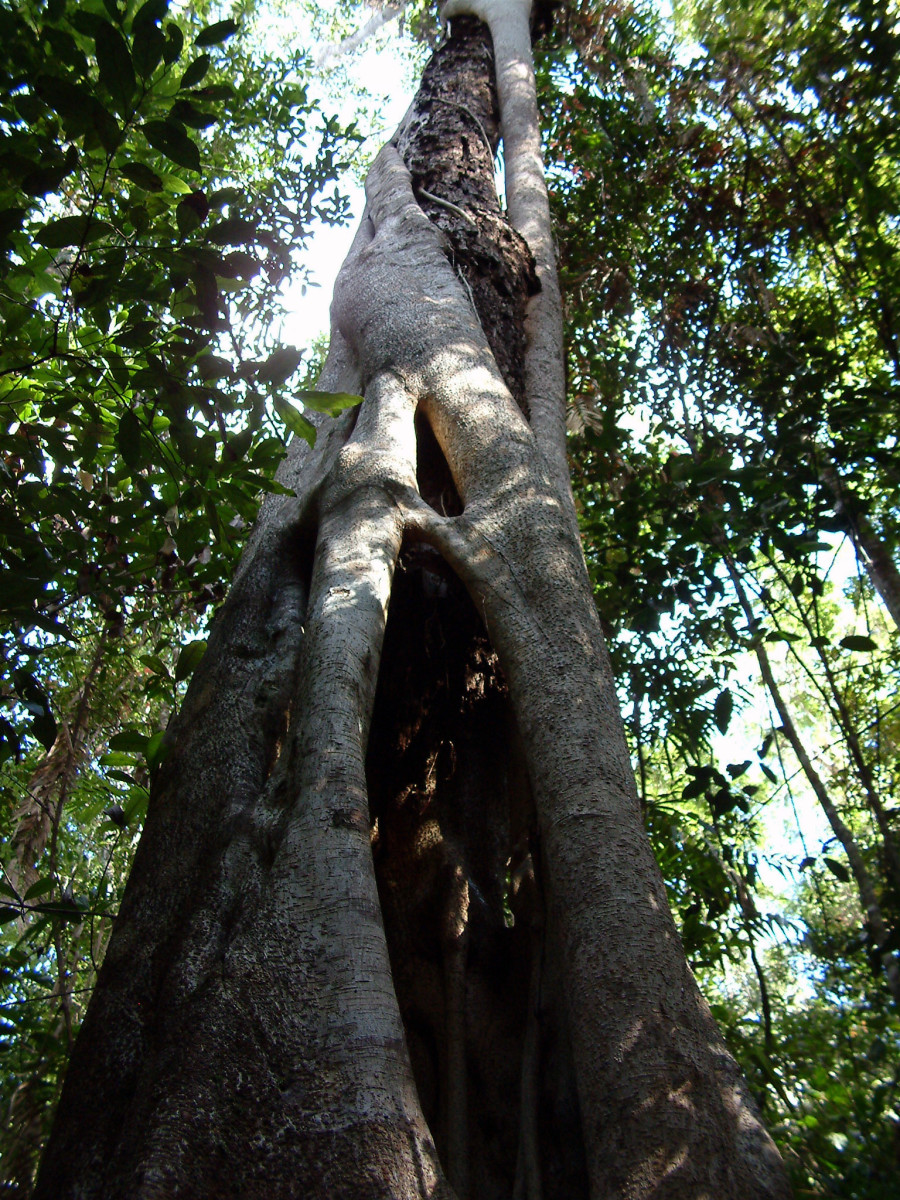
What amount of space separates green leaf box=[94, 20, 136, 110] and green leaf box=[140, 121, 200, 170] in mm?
73

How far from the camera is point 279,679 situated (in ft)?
7.16

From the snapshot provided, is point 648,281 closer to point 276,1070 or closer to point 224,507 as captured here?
point 224,507

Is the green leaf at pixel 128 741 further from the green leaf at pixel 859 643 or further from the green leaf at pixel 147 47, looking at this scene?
the green leaf at pixel 859 643

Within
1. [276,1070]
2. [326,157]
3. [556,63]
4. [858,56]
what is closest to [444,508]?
[276,1070]

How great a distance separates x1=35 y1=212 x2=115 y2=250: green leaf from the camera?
178 cm

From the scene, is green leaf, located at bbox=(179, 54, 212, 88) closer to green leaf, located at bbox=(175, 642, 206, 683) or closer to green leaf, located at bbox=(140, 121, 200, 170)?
green leaf, located at bbox=(140, 121, 200, 170)

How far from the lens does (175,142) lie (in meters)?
1.70

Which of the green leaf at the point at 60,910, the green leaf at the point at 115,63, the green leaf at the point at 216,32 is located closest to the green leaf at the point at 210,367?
the green leaf at the point at 115,63

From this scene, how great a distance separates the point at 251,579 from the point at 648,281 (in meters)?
4.55

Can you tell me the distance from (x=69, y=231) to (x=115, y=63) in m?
0.37

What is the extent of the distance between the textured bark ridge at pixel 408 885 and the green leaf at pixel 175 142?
94cm

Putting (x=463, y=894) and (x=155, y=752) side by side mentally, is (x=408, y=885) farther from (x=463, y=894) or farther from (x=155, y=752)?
(x=155, y=752)

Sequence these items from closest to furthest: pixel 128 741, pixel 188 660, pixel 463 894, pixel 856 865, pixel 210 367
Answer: pixel 210 367 → pixel 463 894 → pixel 128 741 → pixel 188 660 → pixel 856 865

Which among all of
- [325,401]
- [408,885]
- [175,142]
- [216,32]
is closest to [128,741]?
[408,885]
